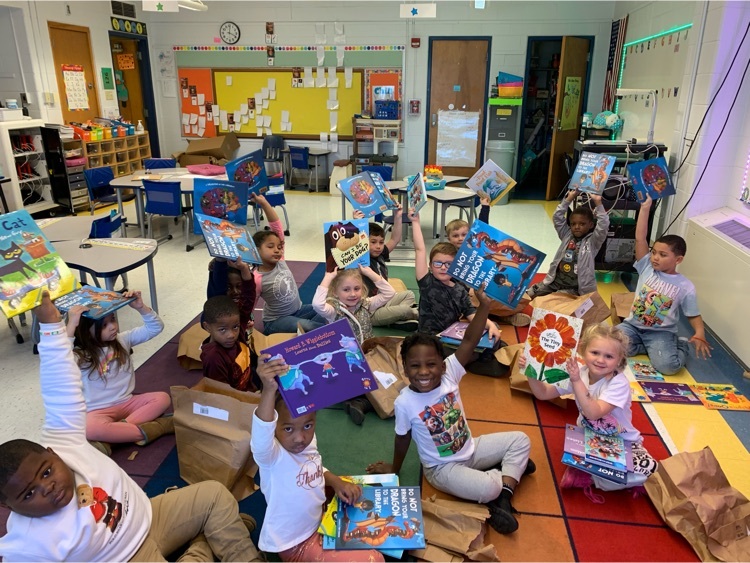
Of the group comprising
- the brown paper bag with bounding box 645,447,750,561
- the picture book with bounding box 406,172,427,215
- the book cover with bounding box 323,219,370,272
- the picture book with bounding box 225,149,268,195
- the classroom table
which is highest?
the picture book with bounding box 225,149,268,195

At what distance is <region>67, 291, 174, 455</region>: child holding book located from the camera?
2.52m

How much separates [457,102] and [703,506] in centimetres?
750

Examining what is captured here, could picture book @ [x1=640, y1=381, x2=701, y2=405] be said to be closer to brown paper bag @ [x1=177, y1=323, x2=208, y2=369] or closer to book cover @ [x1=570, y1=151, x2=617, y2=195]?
book cover @ [x1=570, y1=151, x2=617, y2=195]

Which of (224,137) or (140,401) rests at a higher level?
(224,137)

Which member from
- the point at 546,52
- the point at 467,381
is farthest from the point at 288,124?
the point at 467,381

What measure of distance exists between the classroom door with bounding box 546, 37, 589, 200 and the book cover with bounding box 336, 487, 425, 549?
6.93m

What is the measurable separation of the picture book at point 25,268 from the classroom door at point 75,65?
621 centimetres

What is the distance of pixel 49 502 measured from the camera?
1.47 m

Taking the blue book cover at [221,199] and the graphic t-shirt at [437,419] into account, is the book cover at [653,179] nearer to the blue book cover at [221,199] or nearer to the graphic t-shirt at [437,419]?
the graphic t-shirt at [437,419]

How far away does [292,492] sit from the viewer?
5.92 ft

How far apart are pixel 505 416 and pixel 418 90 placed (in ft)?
22.4

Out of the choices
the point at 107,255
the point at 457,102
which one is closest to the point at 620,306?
the point at 107,255

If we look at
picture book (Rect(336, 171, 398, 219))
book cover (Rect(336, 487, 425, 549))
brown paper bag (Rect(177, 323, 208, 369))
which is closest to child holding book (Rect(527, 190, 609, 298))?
picture book (Rect(336, 171, 398, 219))

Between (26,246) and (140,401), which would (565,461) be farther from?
(26,246)
